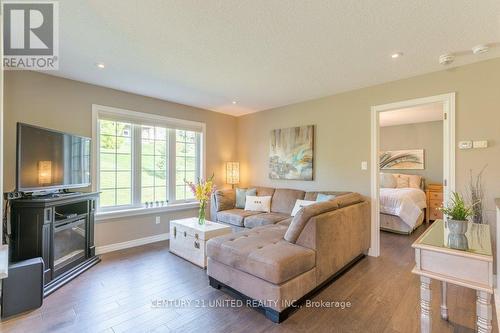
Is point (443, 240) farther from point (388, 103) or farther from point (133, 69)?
point (133, 69)

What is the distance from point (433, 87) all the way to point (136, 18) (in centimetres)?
334

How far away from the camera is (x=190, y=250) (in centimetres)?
312

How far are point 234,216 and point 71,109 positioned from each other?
9.14 feet

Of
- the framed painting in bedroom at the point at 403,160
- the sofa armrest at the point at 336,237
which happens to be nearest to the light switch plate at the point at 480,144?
the sofa armrest at the point at 336,237

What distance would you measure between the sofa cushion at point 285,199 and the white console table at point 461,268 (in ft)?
7.72

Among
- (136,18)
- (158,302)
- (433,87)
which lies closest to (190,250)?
(158,302)

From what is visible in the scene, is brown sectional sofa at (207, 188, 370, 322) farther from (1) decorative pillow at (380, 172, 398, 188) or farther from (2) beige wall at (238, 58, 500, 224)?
(1) decorative pillow at (380, 172, 398, 188)

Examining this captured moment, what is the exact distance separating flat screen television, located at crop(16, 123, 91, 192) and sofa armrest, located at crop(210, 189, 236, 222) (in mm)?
2023

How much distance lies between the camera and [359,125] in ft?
11.6

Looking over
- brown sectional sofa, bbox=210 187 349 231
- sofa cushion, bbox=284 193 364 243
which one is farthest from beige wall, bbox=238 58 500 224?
sofa cushion, bbox=284 193 364 243

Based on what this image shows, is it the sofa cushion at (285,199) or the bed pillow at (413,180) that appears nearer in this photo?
the sofa cushion at (285,199)

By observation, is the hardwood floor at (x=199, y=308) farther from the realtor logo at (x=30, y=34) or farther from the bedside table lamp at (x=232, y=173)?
the realtor logo at (x=30, y=34)

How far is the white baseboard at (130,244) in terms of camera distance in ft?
11.4

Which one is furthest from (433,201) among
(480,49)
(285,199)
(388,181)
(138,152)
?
(138,152)
